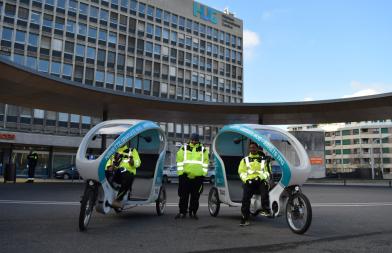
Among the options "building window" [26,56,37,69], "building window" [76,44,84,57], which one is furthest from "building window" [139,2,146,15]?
"building window" [26,56,37,69]

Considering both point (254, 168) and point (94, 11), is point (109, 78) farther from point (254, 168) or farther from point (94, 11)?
point (254, 168)

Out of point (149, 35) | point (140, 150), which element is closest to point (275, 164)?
point (140, 150)

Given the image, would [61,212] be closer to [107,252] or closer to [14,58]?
[107,252]

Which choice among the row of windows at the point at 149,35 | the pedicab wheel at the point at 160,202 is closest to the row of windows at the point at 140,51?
the row of windows at the point at 149,35

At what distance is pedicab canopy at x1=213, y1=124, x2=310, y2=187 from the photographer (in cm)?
701

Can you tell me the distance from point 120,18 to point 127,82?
10187 millimetres

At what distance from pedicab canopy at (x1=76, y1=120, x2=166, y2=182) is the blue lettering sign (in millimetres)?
64852

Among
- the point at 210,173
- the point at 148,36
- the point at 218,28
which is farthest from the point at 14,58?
the point at 218,28

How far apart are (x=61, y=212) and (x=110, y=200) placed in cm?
187

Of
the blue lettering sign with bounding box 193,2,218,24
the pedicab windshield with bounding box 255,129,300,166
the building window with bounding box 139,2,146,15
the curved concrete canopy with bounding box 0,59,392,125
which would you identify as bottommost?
the pedicab windshield with bounding box 255,129,300,166

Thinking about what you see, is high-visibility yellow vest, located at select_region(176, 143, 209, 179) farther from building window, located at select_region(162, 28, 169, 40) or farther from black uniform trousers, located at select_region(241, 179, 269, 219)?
building window, located at select_region(162, 28, 169, 40)

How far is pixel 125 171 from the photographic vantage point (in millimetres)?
7676

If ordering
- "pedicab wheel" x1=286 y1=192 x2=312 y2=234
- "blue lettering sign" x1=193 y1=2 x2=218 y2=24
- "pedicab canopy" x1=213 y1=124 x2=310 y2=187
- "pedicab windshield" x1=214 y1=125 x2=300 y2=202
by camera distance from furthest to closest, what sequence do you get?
"blue lettering sign" x1=193 y1=2 x2=218 y2=24 < "pedicab windshield" x1=214 y1=125 x2=300 y2=202 < "pedicab canopy" x1=213 y1=124 x2=310 y2=187 < "pedicab wheel" x1=286 y1=192 x2=312 y2=234

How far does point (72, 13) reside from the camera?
183ft
